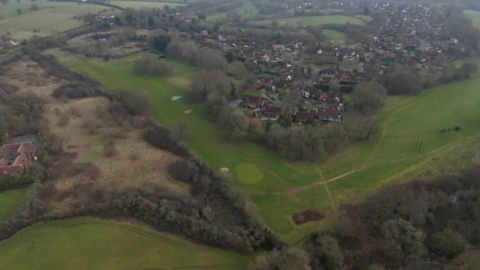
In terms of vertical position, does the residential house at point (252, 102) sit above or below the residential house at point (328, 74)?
below

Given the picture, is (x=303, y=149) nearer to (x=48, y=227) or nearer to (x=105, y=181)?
(x=105, y=181)

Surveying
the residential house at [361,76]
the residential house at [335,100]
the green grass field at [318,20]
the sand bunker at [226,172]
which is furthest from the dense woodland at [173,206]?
the green grass field at [318,20]

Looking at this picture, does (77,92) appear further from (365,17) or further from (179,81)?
(365,17)

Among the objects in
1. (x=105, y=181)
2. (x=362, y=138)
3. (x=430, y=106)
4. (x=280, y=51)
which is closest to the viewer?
(x=105, y=181)

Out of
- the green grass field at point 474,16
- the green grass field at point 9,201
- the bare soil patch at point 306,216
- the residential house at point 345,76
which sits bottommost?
the green grass field at point 9,201

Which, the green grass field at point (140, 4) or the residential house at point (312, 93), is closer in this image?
the residential house at point (312, 93)

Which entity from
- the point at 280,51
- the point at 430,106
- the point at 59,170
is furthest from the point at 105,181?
the point at 280,51

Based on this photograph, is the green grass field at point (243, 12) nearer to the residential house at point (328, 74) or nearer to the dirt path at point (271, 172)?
the residential house at point (328, 74)
